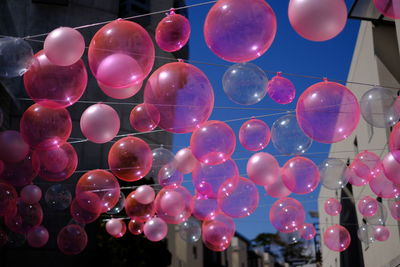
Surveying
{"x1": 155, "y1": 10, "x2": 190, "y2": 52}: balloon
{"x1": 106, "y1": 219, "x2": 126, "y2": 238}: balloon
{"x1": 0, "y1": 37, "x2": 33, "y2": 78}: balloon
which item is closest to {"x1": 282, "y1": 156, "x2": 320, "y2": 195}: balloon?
{"x1": 155, "y1": 10, "x2": 190, "y2": 52}: balloon

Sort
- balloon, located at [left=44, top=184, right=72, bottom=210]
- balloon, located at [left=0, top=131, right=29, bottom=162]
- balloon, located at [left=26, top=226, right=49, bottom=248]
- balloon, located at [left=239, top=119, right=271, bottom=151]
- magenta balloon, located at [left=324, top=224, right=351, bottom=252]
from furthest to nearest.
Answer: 1. magenta balloon, located at [left=324, top=224, right=351, bottom=252]
2. balloon, located at [left=26, top=226, right=49, bottom=248]
3. balloon, located at [left=44, top=184, right=72, bottom=210]
4. balloon, located at [left=239, top=119, right=271, bottom=151]
5. balloon, located at [left=0, top=131, right=29, bottom=162]

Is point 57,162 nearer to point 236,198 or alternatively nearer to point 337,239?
point 236,198

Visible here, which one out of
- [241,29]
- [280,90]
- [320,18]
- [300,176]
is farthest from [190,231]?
[320,18]

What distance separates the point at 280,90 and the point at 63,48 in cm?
299

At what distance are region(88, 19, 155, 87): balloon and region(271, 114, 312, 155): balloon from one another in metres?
1.97

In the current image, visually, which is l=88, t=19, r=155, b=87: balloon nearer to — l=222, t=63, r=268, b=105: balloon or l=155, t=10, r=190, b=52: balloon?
l=155, t=10, r=190, b=52: balloon

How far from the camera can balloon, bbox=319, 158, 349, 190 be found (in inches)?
270

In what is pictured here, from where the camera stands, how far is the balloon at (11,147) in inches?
230

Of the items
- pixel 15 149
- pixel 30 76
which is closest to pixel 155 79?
pixel 30 76

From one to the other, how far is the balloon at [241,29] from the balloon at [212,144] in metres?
1.44

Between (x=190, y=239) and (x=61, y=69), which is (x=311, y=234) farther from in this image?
(x=61, y=69)

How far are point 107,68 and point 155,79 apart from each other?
1.40 feet

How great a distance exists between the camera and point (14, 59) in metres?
4.83

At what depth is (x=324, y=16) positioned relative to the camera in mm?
3756
